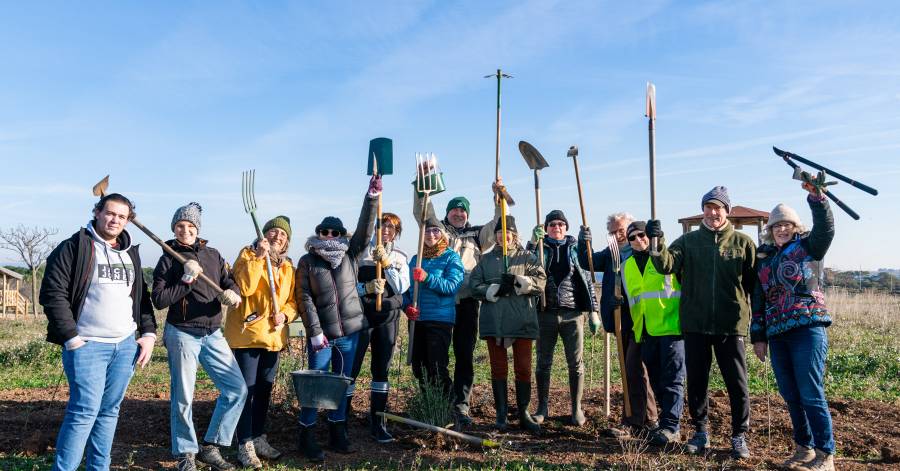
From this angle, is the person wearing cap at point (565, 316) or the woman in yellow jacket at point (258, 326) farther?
the person wearing cap at point (565, 316)

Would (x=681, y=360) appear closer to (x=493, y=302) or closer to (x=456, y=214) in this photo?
(x=493, y=302)

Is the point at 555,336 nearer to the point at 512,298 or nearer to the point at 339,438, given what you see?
the point at 512,298

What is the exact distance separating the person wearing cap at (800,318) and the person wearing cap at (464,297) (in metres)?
2.36

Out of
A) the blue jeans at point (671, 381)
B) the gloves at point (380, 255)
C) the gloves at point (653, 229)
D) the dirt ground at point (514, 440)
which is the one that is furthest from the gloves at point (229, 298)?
the blue jeans at point (671, 381)

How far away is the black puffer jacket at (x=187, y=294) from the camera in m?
4.24

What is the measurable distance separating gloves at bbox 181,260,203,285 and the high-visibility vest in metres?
3.26

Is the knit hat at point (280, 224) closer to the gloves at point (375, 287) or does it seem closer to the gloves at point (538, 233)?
the gloves at point (375, 287)

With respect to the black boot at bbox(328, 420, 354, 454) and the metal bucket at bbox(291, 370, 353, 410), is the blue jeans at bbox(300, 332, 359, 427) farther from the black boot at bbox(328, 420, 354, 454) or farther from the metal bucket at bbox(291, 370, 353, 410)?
the metal bucket at bbox(291, 370, 353, 410)

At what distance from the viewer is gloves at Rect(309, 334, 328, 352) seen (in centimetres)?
467

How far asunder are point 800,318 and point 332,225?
126 inches

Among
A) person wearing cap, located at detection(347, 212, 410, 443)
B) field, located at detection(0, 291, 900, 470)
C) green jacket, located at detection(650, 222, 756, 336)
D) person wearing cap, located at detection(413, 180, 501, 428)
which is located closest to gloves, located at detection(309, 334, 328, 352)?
person wearing cap, located at detection(347, 212, 410, 443)

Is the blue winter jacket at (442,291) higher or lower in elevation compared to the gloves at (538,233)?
lower

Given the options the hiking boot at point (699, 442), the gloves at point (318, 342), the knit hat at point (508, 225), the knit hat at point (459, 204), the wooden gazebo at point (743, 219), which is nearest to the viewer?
the gloves at point (318, 342)

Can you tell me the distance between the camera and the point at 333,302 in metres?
4.82
